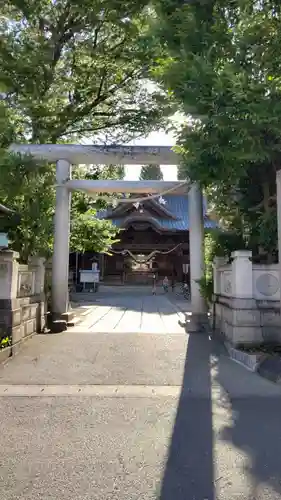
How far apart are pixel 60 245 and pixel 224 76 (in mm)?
6607

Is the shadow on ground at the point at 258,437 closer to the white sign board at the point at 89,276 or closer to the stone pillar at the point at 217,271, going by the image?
the stone pillar at the point at 217,271

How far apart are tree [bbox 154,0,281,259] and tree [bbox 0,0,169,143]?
61cm

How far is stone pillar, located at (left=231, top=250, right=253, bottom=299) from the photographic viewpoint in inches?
263

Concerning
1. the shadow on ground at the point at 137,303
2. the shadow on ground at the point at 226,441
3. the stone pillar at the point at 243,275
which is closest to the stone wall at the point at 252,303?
the stone pillar at the point at 243,275

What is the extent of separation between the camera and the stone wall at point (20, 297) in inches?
259

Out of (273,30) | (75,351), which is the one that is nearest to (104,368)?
(75,351)

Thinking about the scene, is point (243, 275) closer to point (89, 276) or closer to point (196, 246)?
point (196, 246)

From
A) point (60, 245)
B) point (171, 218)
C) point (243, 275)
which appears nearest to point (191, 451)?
point (243, 275)

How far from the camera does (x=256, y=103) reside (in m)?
4.11

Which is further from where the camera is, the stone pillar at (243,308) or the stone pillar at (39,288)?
the stone pillar at (39,288)

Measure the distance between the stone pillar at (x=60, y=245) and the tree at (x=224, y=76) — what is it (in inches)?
201

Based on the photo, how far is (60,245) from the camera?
9703 mm

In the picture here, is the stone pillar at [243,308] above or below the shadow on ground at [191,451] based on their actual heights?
above

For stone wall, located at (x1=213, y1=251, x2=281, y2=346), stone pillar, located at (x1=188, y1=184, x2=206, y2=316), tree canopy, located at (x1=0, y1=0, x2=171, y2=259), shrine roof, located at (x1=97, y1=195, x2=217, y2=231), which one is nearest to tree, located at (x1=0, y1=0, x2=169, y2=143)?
tree canopy, located at (x1=0, y1=0, x2=171, y2=259)
